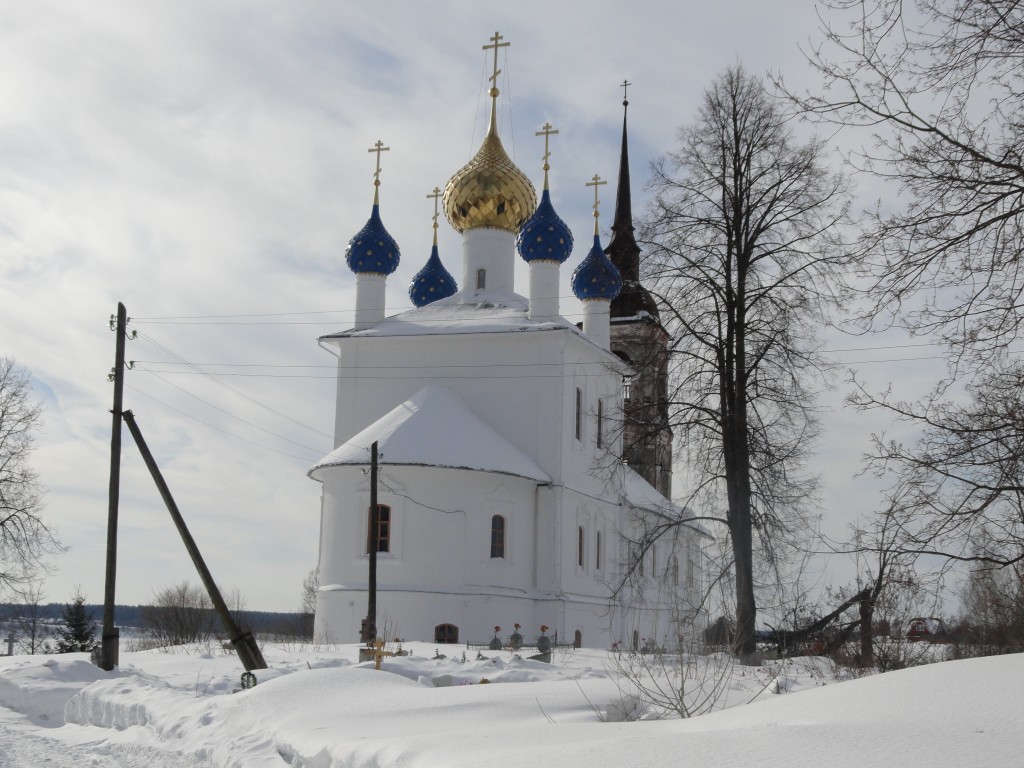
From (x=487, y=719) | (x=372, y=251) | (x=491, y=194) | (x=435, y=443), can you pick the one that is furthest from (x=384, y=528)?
(x=487, y=719)

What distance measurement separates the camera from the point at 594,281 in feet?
109

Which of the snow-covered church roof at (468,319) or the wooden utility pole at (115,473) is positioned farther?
the snow-covered church roof at (468,319)

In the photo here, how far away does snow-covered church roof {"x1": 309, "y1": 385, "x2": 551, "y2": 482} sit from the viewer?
92.0 ft

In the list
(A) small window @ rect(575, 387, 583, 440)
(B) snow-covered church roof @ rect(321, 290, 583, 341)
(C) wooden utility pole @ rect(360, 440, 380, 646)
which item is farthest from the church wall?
(B) snow-covered church roof @ rect(321, 290, 583, 341)

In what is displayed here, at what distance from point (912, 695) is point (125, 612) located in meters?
175

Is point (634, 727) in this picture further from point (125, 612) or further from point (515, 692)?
point (125, 612)

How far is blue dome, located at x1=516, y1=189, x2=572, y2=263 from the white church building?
0.16ft

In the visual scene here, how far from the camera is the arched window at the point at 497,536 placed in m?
28.5

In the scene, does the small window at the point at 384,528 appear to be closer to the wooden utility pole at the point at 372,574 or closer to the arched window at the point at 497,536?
the arched window at the point at 497,536

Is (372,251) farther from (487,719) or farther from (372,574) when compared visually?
(487,719)

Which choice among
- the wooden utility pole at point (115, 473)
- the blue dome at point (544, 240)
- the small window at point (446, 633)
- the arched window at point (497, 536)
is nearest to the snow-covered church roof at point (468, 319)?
the blue dome at point (544, 240)

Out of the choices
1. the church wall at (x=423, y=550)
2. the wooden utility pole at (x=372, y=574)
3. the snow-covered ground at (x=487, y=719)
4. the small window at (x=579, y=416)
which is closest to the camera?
the snow-covered ground at (x=487, y=719)

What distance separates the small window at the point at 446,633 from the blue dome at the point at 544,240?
10.6 meters

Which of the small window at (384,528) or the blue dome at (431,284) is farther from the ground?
the blue dome at (431,284)
